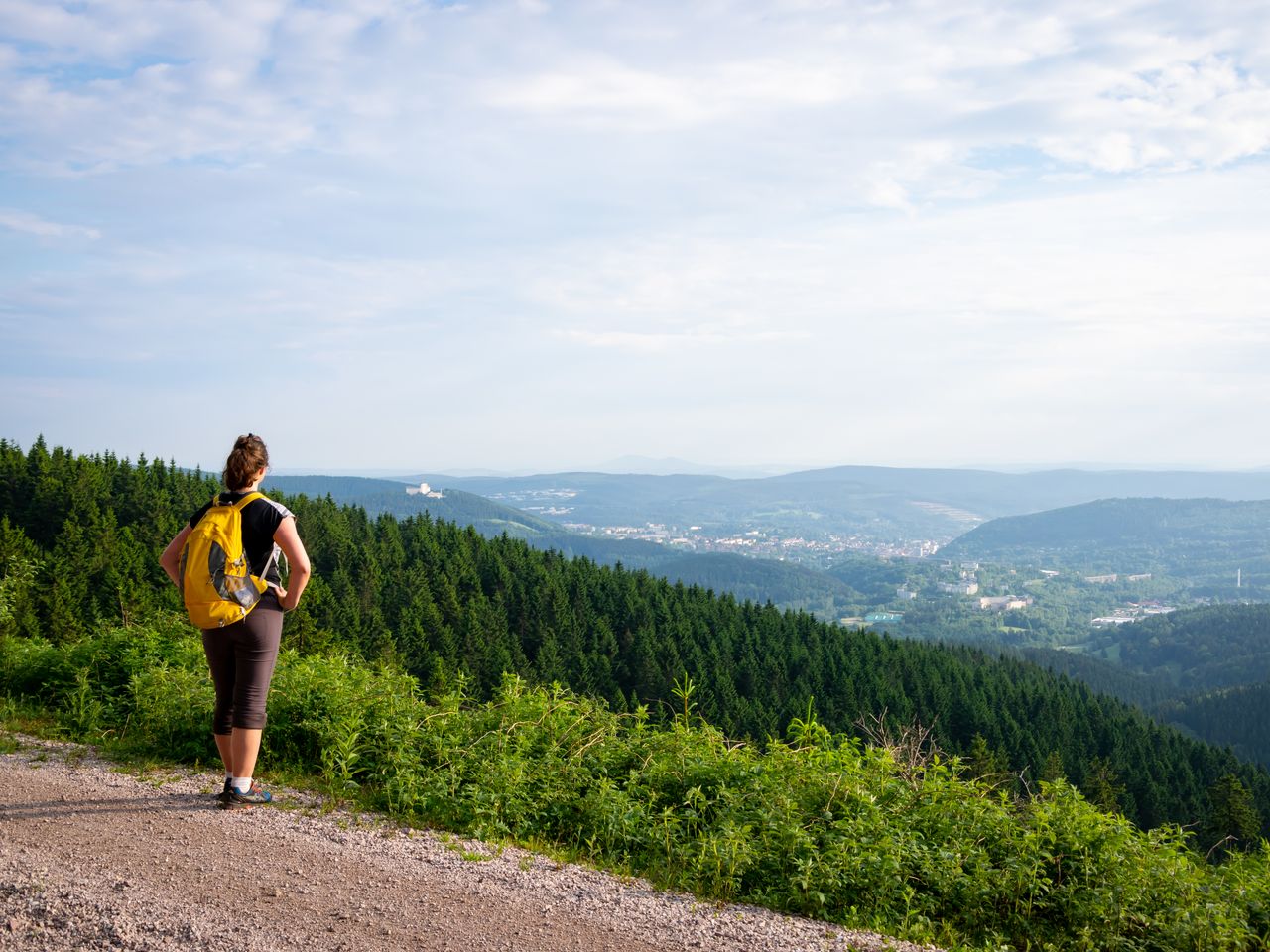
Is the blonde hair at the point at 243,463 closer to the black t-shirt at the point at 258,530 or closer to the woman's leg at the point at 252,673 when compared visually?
the black t-shirt at the point at 258,530

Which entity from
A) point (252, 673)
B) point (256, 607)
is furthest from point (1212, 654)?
point (256, 607)

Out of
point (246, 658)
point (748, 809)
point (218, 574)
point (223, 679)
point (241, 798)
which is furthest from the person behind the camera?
point (748, 809)

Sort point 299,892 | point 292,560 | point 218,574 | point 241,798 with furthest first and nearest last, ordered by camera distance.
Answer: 1. point 241,798
2. point 292,560
3. point 218,574
4. point 299,892

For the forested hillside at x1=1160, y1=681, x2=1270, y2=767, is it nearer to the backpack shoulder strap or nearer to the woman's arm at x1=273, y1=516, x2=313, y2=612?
the woman's arm at x1=273, y1=516, x2=313, y2=612

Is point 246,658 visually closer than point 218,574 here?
No

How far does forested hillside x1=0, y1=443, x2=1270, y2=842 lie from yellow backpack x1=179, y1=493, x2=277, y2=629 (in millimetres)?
54287

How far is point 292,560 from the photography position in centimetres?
627

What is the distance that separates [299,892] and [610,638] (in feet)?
262

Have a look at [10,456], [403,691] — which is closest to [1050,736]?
[403,691]

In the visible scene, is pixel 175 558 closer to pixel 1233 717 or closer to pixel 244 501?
pixel 244 501

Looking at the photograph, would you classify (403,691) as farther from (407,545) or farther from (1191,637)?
(1191,637)

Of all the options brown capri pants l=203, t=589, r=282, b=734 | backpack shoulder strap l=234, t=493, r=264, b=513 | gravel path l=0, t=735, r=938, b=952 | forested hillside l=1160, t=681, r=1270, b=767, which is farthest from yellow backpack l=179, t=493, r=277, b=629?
forested hillside l=1160, t=681, r=1270, b=767

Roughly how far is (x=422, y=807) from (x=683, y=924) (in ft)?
8.17

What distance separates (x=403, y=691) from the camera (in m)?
9.27
